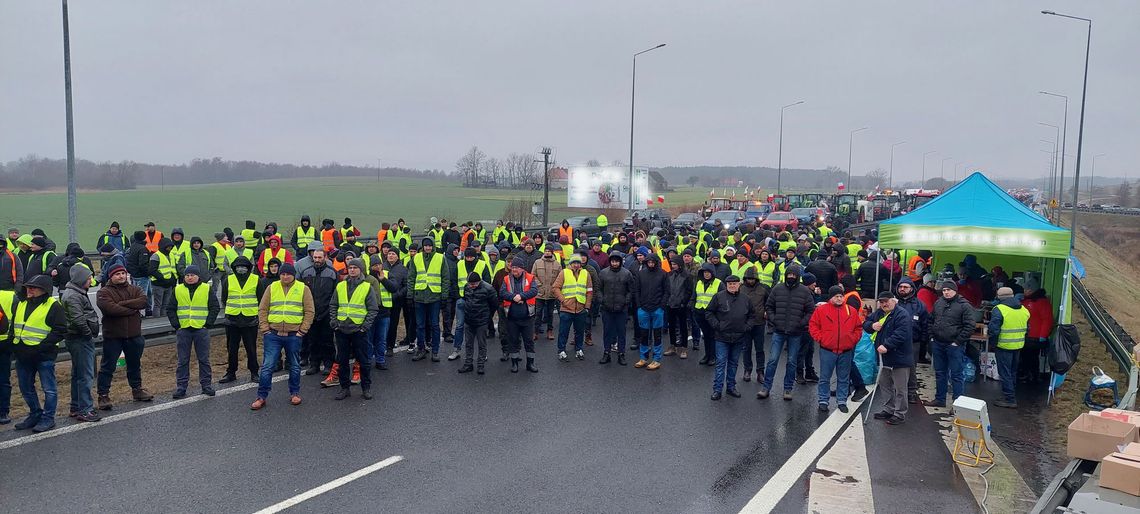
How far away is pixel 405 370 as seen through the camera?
1093 cm

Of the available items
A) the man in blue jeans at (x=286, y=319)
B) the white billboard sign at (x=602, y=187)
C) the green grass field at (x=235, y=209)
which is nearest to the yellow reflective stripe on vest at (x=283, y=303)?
the man in blue jeans at (x=286, y=319)

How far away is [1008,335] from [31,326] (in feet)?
36.9

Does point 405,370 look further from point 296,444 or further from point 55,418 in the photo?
point 55,418

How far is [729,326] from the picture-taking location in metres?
9.72

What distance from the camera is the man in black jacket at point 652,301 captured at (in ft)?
36.9

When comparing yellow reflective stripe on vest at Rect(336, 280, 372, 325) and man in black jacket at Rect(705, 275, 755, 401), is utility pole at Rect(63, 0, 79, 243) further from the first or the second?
man in black jacket at Rect(705, 275, 755, 401)

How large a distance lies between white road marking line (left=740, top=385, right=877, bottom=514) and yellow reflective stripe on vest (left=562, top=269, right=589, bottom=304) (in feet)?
13.1

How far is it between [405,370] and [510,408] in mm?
2458

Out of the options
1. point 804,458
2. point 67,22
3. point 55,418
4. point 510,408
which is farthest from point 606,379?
point 67,22

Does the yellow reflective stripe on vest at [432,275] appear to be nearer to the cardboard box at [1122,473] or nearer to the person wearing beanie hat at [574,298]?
the person wearing beanie hat at [574,298]

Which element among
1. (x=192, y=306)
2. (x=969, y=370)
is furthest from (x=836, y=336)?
→ (x=192, y=306)

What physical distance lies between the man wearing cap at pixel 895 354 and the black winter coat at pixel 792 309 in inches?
36.1

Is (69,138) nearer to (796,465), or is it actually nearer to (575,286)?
(575,286)

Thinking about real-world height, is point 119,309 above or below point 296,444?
above
